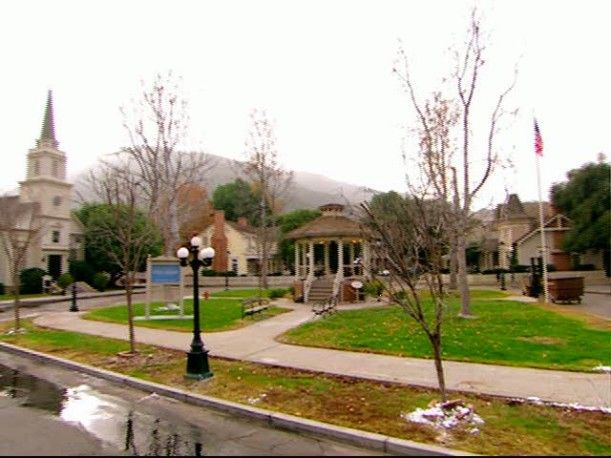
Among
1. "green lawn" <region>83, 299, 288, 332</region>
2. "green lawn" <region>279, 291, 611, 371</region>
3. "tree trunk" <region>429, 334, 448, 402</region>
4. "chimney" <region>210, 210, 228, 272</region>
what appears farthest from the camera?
"chimney" <region>210, 210, 228, 272</region>

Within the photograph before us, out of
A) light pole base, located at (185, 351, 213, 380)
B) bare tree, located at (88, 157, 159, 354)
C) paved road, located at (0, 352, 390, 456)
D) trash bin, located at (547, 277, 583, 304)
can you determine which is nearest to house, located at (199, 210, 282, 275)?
bare tree, located at (88, 157, 159, 354)

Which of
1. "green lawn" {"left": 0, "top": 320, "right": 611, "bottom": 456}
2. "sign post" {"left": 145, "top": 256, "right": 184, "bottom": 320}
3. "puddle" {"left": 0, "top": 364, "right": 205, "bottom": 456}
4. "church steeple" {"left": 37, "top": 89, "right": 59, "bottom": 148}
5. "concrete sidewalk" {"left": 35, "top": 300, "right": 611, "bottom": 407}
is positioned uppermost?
"church steeple" {"left": 37, "top": 89, "right": 59, "bottom": 148}

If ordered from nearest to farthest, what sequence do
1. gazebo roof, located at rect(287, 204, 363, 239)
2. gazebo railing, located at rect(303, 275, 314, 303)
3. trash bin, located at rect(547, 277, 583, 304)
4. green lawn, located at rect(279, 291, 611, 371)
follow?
green lawn, located at rect(279, 291, 611, 371)
trash bin, located at rect(547, 277, 583, 304)
gazebo railing, located at rect(303, 275, 314, 303)
gazebo roof, located at rect(287, 204, 363, 239)

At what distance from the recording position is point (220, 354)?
40.7 feet

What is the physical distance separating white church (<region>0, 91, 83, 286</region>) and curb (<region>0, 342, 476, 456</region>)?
120 feet

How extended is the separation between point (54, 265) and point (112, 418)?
1605 inches

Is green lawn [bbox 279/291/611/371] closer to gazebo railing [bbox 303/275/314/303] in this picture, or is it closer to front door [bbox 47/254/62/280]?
gazebo railing [bbox 303/275/314/303]

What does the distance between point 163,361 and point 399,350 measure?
5842 mm

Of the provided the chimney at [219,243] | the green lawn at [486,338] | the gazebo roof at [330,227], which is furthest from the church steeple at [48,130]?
the green lawn at [486,338]

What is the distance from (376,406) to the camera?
780 centimetres

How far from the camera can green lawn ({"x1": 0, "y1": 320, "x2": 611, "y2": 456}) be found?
20.5 ft

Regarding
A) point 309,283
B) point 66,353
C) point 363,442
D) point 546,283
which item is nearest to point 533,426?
point 363,442

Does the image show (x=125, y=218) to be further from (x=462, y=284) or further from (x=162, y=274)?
(x=462, y=284)

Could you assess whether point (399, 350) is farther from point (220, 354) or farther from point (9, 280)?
point (9, 280)
